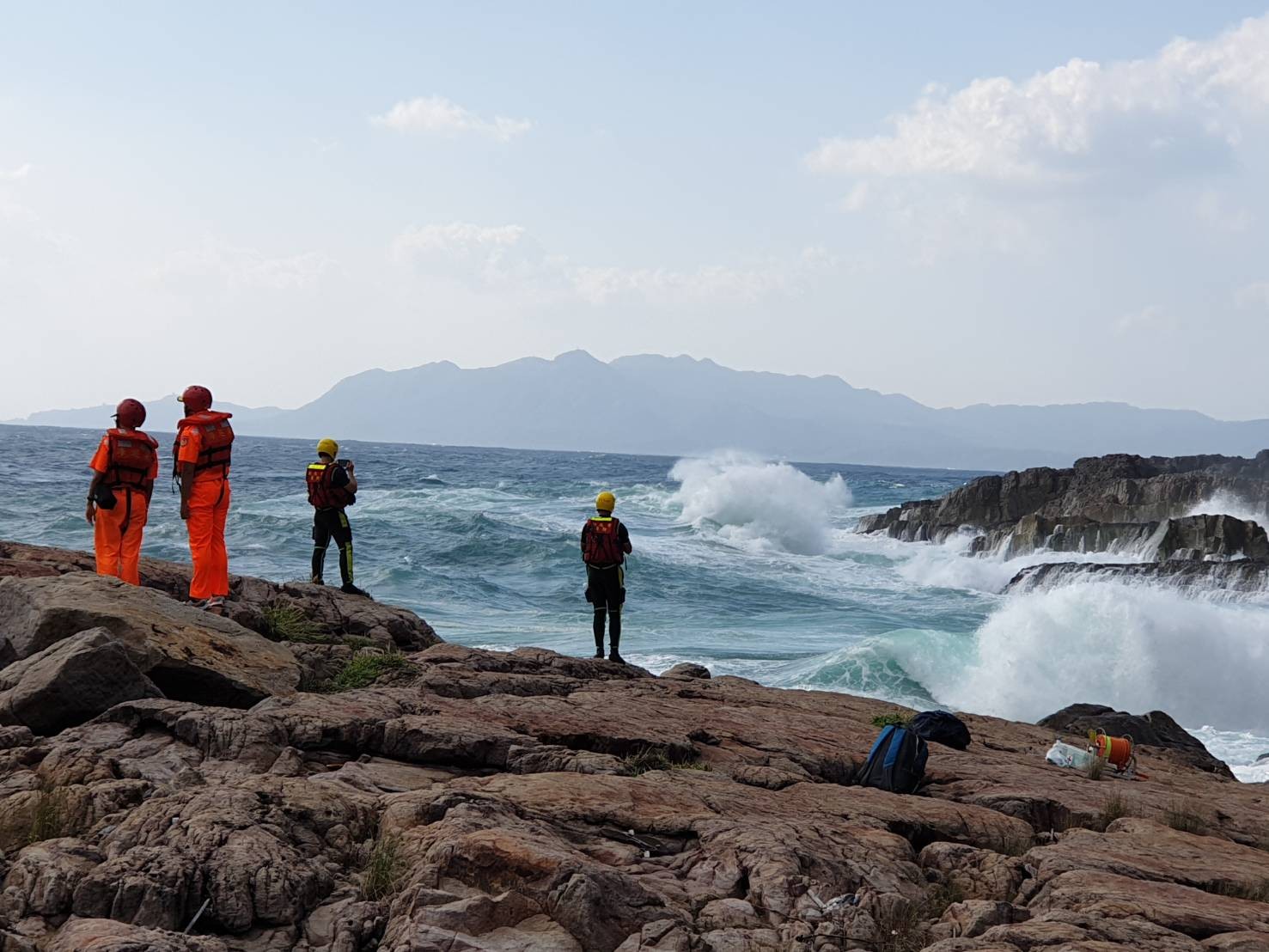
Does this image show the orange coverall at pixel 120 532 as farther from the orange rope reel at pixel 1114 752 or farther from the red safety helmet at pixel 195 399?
the orange rope reel at pixel 1114 752

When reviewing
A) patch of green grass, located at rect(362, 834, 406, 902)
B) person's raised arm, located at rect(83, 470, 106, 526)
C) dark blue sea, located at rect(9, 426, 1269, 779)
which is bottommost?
dark blue sea, located at rect(9, 426, 1269, 779)

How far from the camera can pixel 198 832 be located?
150 inches

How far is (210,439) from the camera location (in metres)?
8.66

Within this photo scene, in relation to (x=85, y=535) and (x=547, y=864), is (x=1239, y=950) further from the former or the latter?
(x=85, y=535)

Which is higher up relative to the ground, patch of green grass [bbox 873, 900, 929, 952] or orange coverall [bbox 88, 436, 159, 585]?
orange coverall [bbox 88, 436, 159, 585]

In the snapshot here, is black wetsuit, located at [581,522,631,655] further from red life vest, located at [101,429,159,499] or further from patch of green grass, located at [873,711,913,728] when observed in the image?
red life vest, located at [101,429,159,499]

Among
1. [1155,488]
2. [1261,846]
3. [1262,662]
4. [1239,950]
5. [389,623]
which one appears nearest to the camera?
[1239,950]

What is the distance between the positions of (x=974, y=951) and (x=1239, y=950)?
1035 mm

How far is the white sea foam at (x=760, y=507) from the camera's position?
132ft

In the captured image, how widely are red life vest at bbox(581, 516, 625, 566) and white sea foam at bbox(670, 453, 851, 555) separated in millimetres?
26775

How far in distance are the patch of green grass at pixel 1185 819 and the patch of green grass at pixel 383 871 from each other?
4447mm

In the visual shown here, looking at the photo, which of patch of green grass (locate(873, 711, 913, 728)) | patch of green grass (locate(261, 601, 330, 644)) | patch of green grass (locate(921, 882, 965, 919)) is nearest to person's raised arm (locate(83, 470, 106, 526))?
patch of green grass (locate(261, 601, 330, 644))

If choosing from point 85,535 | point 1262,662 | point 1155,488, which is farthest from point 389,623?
point 1155,488

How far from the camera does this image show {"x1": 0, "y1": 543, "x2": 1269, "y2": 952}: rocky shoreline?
3549 mm
